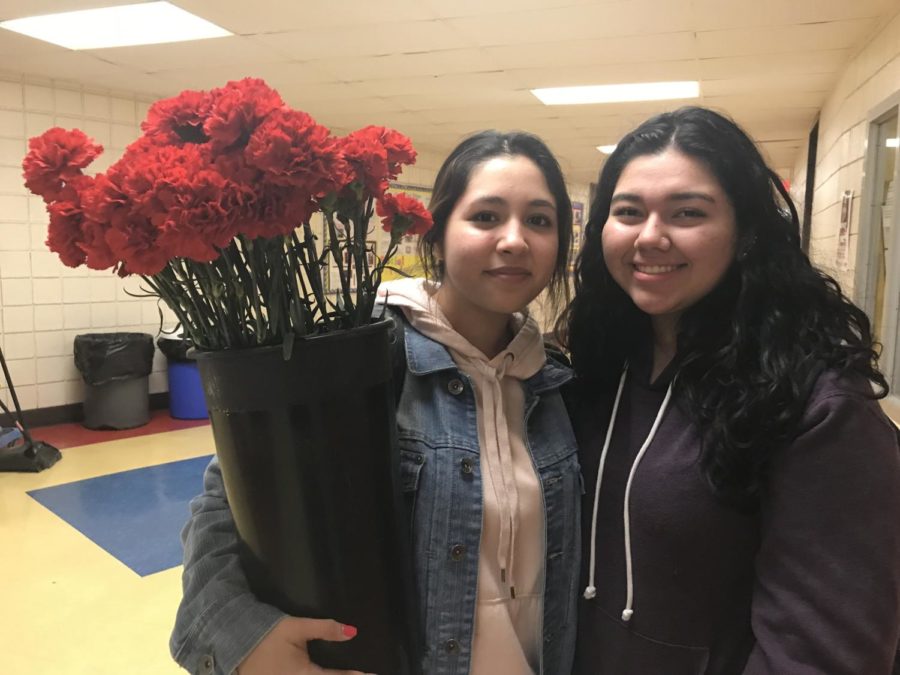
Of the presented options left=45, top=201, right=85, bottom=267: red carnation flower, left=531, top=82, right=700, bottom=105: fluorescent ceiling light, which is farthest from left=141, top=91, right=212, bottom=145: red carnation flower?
left=531, top=82, right=700, bottom=105: fluorescent ceiling light

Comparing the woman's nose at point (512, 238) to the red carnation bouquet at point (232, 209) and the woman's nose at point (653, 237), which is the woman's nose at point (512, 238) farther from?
the red carnation bouquet at point (232, 209)

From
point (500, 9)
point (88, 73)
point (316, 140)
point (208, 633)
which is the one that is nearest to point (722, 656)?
point (208, 633)

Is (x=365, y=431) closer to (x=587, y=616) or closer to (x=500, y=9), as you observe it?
(x=587, y=616)

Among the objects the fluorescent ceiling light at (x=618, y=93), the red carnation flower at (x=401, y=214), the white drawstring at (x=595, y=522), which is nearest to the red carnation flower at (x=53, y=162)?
the red carnation flower at (x=401, y=214)

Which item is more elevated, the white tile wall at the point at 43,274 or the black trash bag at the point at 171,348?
the white tile wall at the point at 43,274

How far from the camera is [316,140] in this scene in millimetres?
739

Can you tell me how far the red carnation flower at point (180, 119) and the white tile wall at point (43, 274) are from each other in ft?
14.4

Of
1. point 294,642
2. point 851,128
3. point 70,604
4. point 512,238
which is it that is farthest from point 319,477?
point 851,128

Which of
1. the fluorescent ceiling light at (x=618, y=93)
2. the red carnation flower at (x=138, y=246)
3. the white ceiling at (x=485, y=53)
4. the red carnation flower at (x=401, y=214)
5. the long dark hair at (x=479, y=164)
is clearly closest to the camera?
the red carnation flower at (x=138, y=246)

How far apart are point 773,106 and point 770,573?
580 centimetres

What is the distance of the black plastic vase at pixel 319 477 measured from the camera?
81cm

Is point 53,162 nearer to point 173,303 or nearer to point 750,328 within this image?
point 173,303

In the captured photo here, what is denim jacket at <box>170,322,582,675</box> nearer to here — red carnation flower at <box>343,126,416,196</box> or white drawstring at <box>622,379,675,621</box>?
white drawstring at <box>622,379,675,621</box>

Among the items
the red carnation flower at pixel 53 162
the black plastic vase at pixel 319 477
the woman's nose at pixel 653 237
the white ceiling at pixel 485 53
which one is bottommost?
the black plastic vase at pixel 319 477
